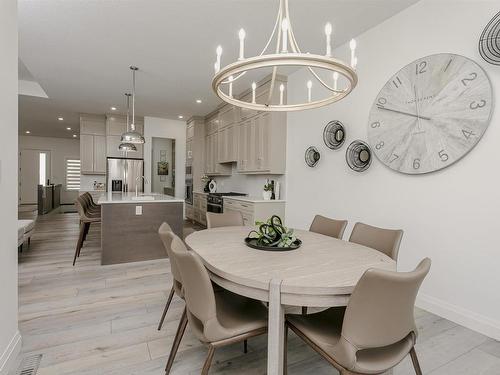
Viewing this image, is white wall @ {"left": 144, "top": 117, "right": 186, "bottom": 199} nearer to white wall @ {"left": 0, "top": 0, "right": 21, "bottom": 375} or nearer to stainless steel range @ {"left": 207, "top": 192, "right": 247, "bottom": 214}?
stainless steel range @ {"left": 207, "top": 192, "right": 247, "bottom": 214}

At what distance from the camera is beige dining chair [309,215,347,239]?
7.77 feet

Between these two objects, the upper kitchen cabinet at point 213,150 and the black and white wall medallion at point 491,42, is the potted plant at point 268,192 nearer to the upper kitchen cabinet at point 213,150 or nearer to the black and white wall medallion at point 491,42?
the upper kitchen cabinet at point 213,150

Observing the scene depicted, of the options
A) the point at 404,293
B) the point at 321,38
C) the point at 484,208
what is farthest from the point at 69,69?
the point at 484,208

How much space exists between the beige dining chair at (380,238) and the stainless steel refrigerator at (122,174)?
5801 millimetres

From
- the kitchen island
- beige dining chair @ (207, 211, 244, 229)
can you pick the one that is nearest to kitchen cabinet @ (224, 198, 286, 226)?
the kitchen island

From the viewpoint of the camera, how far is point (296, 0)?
95.3 inches

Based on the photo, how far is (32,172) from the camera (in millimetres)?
10211

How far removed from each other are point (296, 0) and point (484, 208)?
2383mm

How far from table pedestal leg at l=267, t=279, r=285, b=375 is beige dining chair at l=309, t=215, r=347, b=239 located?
1.30 m

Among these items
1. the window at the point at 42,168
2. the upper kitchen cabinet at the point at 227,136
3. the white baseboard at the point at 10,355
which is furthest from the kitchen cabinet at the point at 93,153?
the white baseboard at the point at 10,355

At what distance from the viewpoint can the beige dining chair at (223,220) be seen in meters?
2.78

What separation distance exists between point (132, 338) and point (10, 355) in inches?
27.4

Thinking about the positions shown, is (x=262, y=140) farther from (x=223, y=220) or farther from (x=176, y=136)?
(x=176, y=136)

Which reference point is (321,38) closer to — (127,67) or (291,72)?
(291,72)
